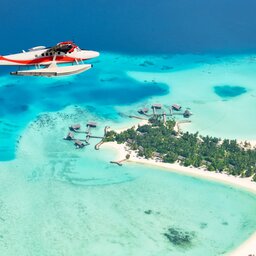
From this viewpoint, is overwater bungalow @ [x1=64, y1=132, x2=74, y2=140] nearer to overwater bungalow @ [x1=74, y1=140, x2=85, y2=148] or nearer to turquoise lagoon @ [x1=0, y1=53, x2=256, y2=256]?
turquoise lagoon @ [x1=0, y1=53, x2=256, y2=256]

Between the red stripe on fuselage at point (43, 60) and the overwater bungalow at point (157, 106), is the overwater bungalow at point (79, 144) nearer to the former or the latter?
the overwater bungalow at point (157, 106)

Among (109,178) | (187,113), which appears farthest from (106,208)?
(187,113)

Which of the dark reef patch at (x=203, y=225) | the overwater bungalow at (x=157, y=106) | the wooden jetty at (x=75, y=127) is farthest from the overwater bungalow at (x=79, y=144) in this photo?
the dark reef patch at (x=203, y=225)

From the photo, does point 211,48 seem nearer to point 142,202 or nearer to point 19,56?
point 142,202

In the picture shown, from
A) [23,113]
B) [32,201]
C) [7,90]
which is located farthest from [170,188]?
[7,90]

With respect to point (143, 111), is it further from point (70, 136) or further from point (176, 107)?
point (70, 136)

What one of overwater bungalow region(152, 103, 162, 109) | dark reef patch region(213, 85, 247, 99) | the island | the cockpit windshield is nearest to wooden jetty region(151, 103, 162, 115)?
overwater bungalow region(152, 103, 162, 109)
